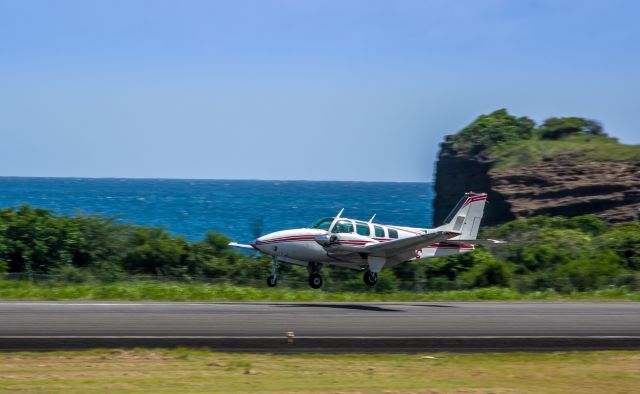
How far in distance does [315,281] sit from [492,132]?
207ft

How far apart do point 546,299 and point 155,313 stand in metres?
14.8

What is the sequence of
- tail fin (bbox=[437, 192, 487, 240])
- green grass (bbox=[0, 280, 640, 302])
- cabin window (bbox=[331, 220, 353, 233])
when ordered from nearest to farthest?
green grass (bbox=[0, 280, 640, 302]) < cabin window (bbox=[331, 220, 353, 233]) < tail fin (bbox=[437, 192, 487, 240])

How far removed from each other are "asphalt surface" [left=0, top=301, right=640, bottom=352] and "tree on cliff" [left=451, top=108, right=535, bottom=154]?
6433 centimetres

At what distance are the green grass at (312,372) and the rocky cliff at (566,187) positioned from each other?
56.0 m

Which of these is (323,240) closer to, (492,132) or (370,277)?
(370,277)

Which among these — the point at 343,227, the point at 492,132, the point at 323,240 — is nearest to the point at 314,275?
the point at 323,240

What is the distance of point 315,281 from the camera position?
32.4m

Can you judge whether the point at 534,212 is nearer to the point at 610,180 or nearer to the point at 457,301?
the point at 610,180

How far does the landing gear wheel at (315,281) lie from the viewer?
106 ft

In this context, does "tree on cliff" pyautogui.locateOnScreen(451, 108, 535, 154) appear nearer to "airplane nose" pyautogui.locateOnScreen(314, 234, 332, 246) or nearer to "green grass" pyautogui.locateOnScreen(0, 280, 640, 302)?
"green grass" pyautogui.locateOnScreen(0, 280, 640, 302)

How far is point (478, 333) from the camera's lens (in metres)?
20.8

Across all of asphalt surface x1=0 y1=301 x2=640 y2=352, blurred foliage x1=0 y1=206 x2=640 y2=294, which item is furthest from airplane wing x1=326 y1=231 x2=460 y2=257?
asphalt surface x1=0 y1=301 x2=640 y2=352

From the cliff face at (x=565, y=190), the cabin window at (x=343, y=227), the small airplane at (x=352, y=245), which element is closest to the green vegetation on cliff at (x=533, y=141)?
the cliff face at (x=565, y=190)

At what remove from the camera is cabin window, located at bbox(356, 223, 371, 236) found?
32.1 metres
